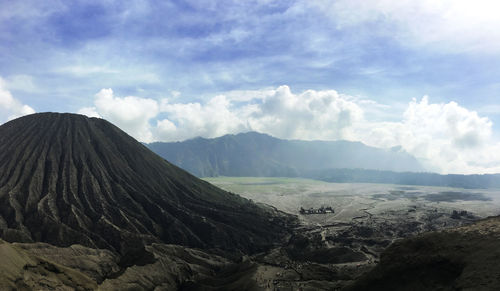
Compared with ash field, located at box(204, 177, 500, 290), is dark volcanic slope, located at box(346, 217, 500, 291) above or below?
above

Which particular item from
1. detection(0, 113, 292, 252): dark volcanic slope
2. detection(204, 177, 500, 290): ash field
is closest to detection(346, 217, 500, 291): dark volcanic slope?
detection(204, 177, 500, 290): ash field

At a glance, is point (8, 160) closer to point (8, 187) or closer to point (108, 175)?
point (8, 187)

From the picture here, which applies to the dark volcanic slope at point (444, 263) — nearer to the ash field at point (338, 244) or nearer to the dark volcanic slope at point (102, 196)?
the ash field at point (338, 244)

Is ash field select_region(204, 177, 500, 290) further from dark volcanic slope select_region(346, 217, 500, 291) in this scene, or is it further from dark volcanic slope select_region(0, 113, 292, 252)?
dark volcanic slope select_region(0, 113, 292, 252)

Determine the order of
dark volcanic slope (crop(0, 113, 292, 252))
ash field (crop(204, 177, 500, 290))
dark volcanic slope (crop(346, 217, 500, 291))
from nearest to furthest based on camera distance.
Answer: dark volcanic slope (crop(346, 217, 500, 291)) → ash field (crop(204, 177, 500, 290)) → dark volcanic slope (crop(0, 113, 292, 252))

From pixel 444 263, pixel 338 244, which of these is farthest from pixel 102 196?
pixel 444 263

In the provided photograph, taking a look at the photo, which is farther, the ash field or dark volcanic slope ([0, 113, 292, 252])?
dark volcanic slope ([0, 113, 292, 252])

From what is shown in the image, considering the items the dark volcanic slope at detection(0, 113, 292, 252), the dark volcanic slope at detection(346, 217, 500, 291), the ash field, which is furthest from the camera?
the dark volcanic slope at detection(0, 113, 292, 252)

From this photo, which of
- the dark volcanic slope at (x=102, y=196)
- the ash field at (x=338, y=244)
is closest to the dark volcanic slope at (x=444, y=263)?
the ash field at (x=338, y=244)

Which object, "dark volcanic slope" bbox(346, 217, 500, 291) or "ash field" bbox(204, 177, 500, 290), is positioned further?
"ash field" bbox(204, 177, 500, 290)
